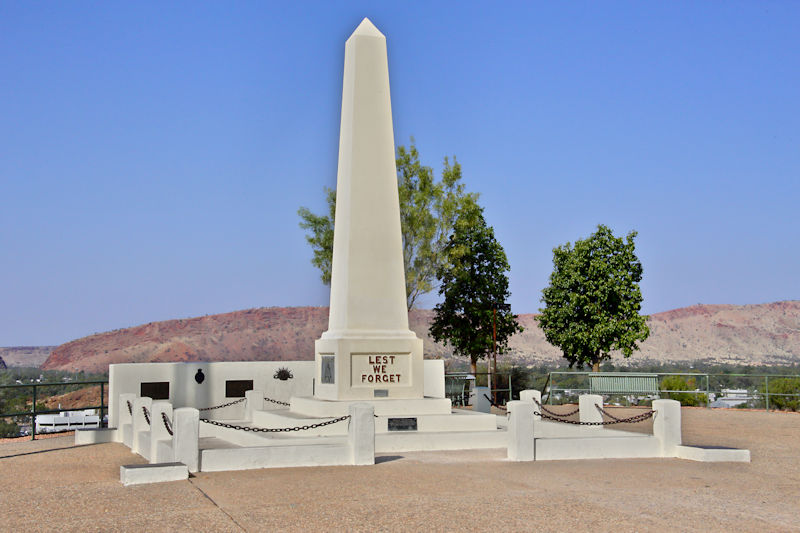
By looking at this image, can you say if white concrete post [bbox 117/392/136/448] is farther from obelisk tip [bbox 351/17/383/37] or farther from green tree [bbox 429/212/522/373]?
green tree [bbox 429/212/522/373]

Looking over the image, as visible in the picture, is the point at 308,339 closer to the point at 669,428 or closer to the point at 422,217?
the point at 422,217

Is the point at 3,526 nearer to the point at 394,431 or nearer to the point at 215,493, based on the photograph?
the point at 215,493

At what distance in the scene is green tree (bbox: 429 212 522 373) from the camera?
33.3m

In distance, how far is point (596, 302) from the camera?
33250 mm

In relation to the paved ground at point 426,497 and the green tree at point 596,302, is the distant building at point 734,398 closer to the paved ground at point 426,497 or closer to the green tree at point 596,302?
the green tree at point 596,302

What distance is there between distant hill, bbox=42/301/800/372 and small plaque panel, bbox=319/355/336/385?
72787 millimetres

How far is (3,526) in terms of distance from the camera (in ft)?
26.2

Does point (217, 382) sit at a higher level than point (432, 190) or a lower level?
lower

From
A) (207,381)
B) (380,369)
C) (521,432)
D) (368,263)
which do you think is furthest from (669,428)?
(207,381)

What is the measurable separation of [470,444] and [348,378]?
106 inches

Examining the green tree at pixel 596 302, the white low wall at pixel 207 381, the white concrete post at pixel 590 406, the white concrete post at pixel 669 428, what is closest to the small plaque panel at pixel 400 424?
the white concrete post at pixel 590 406

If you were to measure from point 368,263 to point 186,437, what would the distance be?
19.3 feet

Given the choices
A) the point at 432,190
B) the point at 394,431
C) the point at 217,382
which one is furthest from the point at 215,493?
the point at 432,190

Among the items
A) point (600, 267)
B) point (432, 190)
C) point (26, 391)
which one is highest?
point (432, 190)
